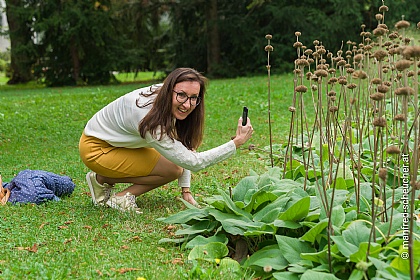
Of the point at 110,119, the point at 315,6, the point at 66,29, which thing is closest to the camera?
the point at 110,119

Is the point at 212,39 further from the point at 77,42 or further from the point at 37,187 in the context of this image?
the point at 37,187

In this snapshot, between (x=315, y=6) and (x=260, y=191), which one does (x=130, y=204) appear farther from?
(x=315, y=6)

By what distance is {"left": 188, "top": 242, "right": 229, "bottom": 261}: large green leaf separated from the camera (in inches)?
120

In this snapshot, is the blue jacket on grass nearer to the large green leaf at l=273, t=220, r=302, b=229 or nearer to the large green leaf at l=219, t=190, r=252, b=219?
the large green leaf at l=219, t=190, r=252, b=219

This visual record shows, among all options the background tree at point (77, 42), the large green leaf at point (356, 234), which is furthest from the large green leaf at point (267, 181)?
the background tree at point (77, 42)

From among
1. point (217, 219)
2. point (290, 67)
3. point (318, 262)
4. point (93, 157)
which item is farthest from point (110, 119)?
point (290, 67)

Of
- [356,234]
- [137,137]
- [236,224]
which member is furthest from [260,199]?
[137,137]

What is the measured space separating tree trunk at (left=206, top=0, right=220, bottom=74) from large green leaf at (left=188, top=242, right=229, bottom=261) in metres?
17.0

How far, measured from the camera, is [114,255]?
10.1 ft

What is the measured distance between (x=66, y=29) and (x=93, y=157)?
15435mm

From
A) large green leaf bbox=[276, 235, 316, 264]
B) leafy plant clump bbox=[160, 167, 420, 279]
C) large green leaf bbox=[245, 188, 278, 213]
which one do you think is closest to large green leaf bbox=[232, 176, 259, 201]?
leafy plant clump bbox=[160, 167, 420, 279]

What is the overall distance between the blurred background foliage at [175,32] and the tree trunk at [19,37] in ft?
0.10

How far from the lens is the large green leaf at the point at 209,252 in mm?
3051

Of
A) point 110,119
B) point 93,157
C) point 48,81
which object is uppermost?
point 110,119
